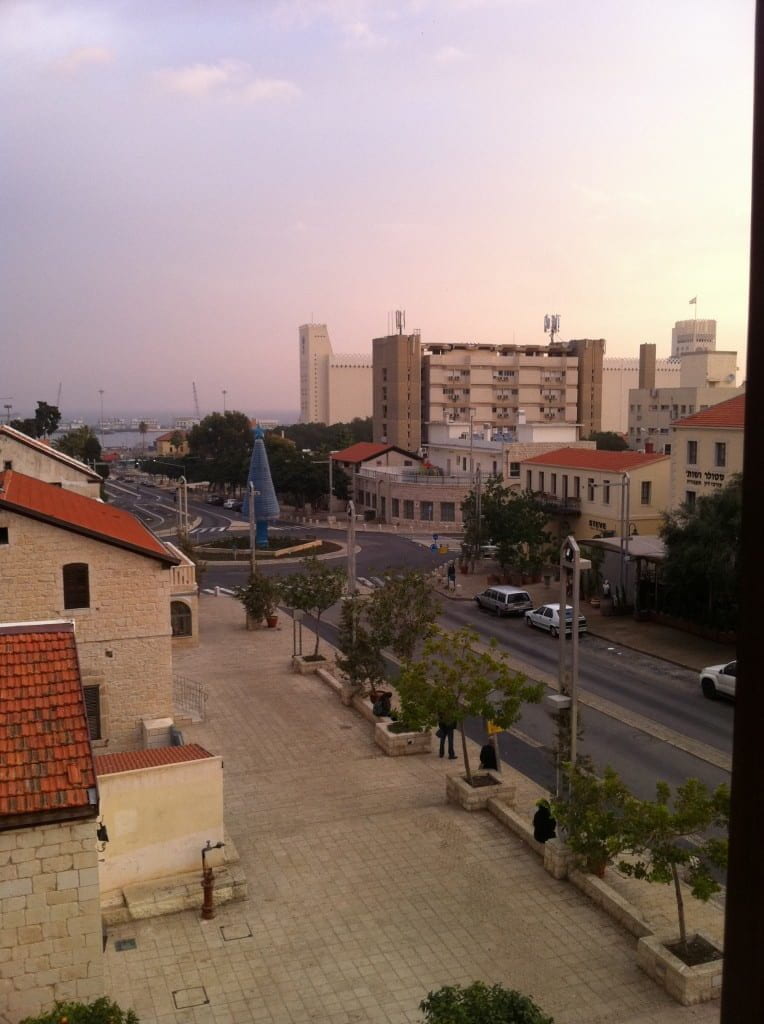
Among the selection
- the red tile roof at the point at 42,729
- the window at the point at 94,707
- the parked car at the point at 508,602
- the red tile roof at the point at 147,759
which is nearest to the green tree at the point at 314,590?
the window at the point at 94,707

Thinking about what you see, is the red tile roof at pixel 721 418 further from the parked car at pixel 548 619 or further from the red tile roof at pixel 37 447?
the red tile roof at pixel 37 447

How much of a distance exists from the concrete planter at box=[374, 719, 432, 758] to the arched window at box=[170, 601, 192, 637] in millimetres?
13628

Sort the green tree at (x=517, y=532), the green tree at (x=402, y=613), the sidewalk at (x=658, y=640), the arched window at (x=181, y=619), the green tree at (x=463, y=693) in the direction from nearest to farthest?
1. the green tree at (x=463, y=693)
2. the green tree at (x=402, y=613)
3. the sidewalk at (x=658, y=640)
4. the arched window at (x=181, y=619)
5. the green tree at (x=517, y=532)

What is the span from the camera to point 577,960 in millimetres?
12906

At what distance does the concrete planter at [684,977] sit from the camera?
11852 millimetres

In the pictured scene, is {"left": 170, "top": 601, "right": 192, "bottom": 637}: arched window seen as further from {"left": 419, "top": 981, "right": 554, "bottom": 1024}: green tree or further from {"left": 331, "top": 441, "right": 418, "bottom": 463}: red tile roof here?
{"left": 331, "top": 441, "right": 418, "bottom": 463}: red tile roof

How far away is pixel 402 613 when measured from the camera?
84.3 feet

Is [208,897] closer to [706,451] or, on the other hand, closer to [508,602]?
[508,602]

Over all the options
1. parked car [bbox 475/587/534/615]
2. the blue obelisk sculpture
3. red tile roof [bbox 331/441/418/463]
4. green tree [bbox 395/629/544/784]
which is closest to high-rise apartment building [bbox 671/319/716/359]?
red tile roof [bbox 331/441/418/463]

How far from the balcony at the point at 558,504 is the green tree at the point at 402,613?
1062 inches

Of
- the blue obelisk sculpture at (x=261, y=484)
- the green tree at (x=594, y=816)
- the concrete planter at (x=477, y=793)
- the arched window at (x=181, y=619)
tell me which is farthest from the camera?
the blue obelisk sculpture at (x=261, y=484)

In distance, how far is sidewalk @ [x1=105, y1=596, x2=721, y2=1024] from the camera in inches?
470

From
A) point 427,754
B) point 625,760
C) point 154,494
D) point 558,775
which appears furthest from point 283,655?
point 154,494

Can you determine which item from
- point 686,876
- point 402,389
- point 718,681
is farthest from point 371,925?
point 402,389
